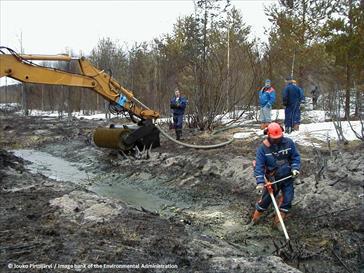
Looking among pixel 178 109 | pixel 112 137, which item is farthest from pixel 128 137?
pixel 178 109

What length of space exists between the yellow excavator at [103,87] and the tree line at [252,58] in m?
0.70

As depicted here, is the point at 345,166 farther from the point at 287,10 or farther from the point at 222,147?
the point at 287,10

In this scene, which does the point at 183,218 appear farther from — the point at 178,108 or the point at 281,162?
the point at 178,108

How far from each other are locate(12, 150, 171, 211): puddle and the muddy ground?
46mm

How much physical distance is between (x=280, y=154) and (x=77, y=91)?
38.4 meters

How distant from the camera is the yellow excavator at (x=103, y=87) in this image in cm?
1038

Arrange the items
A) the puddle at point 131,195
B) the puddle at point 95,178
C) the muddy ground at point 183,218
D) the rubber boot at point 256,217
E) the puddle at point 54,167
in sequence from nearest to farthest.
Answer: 1. the muddy ground at point 183,218
2. the rubber boot at point 256,217
3. the puddle at point 131,195
4. the puddle at point 95,178
5. the puddle at point 54,167

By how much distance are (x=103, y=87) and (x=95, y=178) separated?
2818mm

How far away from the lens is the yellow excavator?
34.1ft

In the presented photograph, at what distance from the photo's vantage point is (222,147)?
40.0ft

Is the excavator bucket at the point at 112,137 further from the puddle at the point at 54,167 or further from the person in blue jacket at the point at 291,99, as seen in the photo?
the person in blue jacket at the point at 291,99

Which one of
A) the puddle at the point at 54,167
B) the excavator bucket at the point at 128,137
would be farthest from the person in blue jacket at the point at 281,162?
the excavator bucket at the point at 128,137

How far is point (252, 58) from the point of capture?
48.1 feet

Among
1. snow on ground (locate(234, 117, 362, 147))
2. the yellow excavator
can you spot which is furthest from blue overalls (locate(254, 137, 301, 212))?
the yellow excavator
